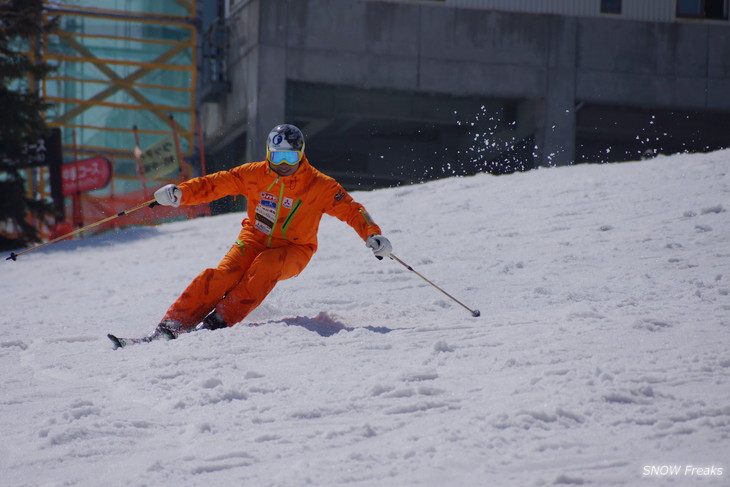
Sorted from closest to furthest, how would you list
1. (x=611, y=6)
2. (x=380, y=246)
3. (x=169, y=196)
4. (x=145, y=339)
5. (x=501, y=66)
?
(x=145, y=339) → (x=380, y=246) → (x=169, y=196) → (x=501, y=66) → (x=611, y=6)

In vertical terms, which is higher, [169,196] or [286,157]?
[286,157]

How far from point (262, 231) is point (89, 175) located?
521 inches

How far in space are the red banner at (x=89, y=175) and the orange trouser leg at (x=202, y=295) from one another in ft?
42.5

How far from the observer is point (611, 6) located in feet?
62.7

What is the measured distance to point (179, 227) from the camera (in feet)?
42.8

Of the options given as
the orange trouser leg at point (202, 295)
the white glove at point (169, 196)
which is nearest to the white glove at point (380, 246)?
the orange trouser leg at point (202, 295)

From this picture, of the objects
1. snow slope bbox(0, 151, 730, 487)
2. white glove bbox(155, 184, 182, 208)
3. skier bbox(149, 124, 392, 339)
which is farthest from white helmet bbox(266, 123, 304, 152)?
snow slope bbox(0, 151, 730, 487)

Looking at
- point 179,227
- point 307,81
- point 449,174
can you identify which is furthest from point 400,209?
point 449,174

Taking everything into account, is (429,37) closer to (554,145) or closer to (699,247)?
(554,145)

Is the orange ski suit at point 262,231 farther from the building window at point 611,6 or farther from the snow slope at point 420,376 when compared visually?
the building window at point 611,6

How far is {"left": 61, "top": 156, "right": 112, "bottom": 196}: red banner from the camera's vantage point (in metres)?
18.4

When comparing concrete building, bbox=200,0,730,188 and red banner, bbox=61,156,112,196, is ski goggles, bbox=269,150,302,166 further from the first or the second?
red banner, bbox=61,156,112,196

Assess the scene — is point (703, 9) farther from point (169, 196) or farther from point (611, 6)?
point (169, 196)

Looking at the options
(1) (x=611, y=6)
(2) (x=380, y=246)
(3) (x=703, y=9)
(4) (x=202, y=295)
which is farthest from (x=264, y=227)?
(3) (x=703, y=9)
